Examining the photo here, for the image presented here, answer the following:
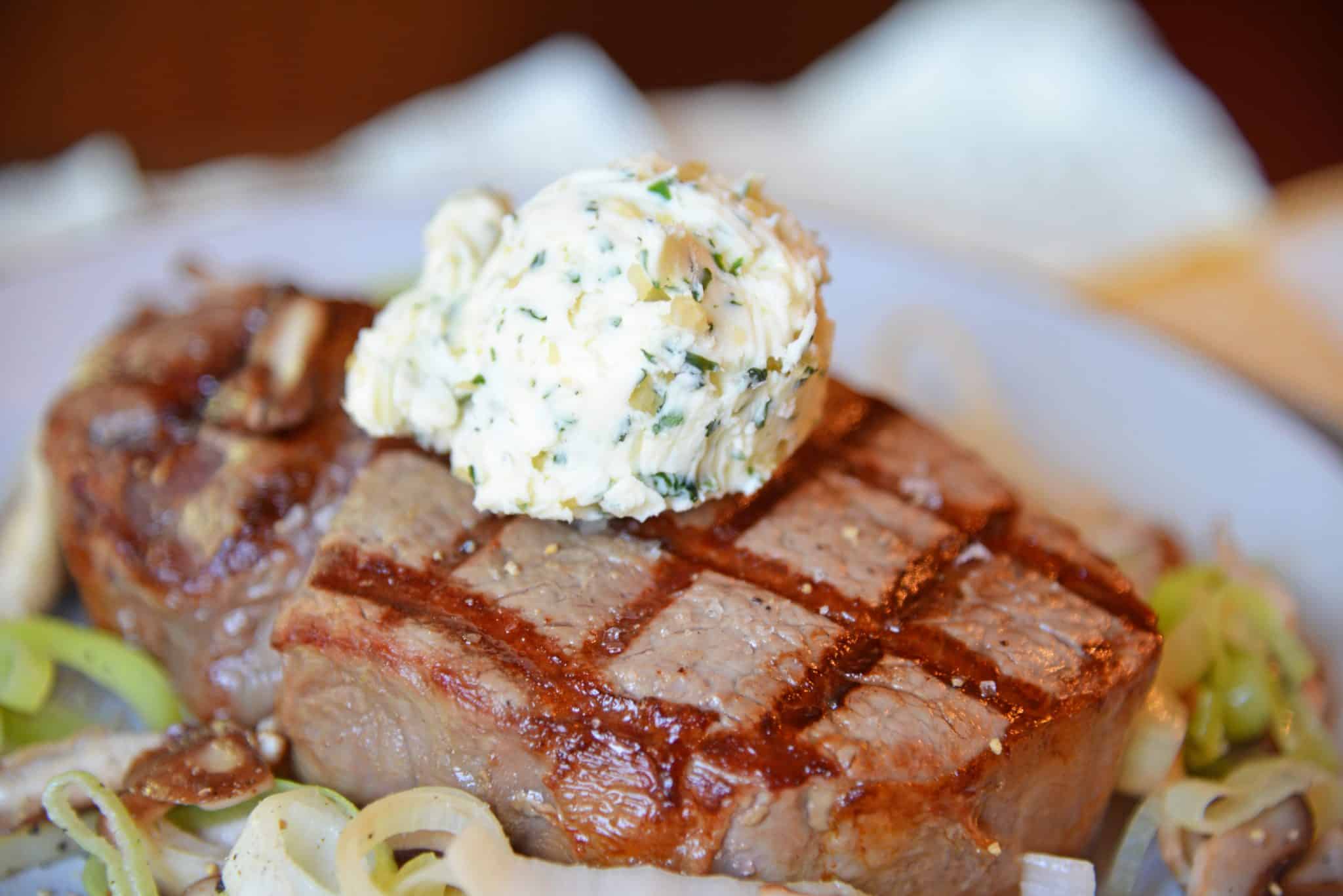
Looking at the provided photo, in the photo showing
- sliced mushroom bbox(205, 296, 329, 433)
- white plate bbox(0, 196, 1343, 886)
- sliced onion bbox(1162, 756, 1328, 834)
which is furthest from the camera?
white plate bbox(0, 196, 1343, 886)

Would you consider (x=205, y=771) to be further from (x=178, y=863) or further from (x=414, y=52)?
(x=414, y=52)

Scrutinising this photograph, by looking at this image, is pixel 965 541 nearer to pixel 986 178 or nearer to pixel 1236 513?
pixel 1236 513

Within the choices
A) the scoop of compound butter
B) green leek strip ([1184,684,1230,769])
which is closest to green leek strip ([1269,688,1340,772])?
green leek strip ([1184,684,1230,769])

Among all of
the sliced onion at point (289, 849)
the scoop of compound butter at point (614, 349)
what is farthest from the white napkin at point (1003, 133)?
the sliced onion at point (289, 849)

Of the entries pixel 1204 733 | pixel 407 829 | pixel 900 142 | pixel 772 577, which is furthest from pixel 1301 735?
pixel 900 142

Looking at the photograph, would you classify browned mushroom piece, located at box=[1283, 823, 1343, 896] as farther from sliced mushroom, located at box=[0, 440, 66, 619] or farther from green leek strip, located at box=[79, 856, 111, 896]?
sliced mushroom, located at box=[0, 440, 66, 619]

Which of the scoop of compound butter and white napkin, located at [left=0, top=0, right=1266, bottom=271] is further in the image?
white napkin, located at [left=0, top=0, right=1266, bottom=271]
